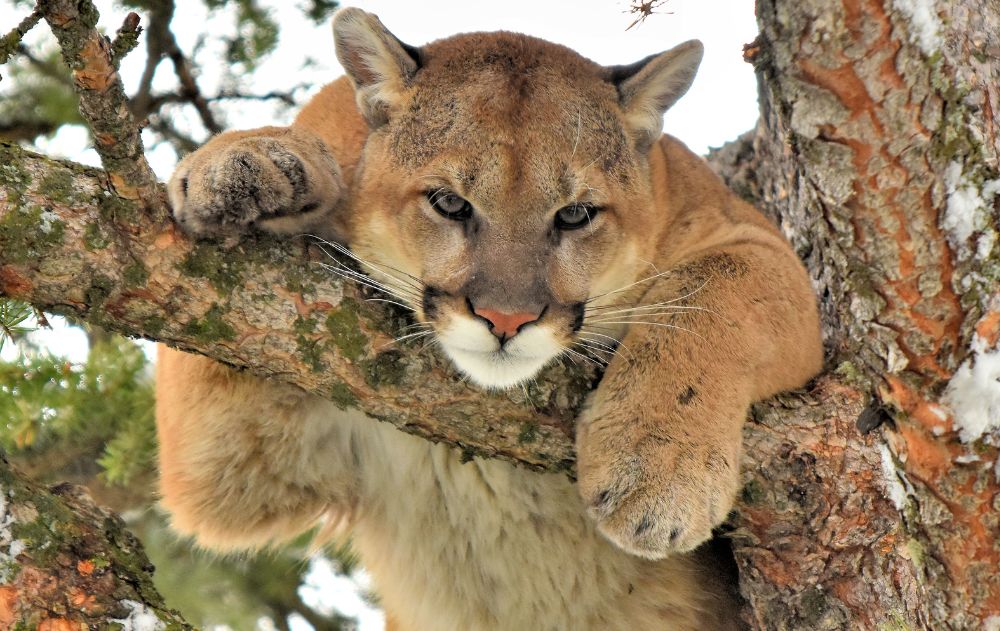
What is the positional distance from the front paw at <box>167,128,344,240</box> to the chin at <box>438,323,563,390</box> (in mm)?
524

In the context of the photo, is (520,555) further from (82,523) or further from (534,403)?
(82,523)

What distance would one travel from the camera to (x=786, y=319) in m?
3.19

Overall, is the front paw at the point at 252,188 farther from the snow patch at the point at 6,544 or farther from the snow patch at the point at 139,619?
the snow patch at the point at 139,619

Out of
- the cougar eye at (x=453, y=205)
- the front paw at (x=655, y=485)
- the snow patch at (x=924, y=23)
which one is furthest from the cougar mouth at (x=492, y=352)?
the snow patch at (x=924, y=23)

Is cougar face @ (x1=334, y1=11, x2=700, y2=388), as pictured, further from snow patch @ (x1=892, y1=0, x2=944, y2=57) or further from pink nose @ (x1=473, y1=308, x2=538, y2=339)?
snow patch @ (x1=892, y1=0, x2=944, y2=57)

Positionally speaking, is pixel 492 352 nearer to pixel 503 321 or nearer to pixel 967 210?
pixel 503 321

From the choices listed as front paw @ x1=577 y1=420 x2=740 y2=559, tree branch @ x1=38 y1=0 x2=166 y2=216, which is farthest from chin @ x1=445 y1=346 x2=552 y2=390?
tree branch @ x1=38 y1=0 x2=166 y2=216

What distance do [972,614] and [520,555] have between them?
52.9 inches

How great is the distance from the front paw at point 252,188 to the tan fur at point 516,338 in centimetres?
1

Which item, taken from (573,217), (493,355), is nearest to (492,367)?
(493,355)

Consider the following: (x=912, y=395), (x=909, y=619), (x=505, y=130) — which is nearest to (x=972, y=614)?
(x=909, y=619)

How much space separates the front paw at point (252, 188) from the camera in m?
2.63

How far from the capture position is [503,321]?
2.86 meters

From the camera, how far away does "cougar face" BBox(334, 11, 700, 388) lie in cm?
291
